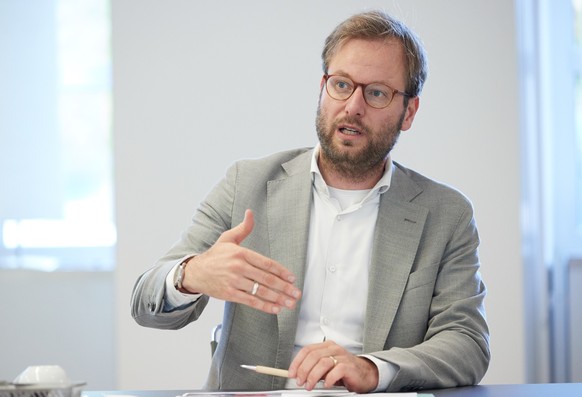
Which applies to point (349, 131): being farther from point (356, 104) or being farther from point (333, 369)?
point (333, 369)

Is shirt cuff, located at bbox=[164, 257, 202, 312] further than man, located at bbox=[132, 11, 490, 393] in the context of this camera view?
No

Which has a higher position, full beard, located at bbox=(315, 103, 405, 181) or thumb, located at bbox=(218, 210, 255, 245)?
full beard, located at bbox=(315, 103, 405, 181)

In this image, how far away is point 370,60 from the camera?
93.7 inches

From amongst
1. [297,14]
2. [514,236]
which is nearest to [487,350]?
[514,236]

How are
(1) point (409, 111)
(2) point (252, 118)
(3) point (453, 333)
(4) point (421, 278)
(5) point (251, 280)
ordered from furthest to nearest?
(2) point (252, 118)
(1) point (409, 111)
(4) point (421, 278)
(3) point (453, 333)
(5) point (251, 280)

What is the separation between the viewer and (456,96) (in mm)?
4145

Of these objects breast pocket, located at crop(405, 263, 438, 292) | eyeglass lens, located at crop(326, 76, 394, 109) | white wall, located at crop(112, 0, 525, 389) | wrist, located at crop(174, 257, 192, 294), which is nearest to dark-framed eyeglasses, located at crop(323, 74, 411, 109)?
eyeglass lens, located at crop(326, 76, 394, 109)

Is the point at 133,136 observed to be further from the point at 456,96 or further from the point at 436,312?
the point at 436,312

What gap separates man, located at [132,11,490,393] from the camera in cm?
214

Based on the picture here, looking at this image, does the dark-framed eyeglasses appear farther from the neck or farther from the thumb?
the thumb

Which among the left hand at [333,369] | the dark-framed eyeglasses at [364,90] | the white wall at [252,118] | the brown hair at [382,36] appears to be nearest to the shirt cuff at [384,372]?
the left hand at [333,369]

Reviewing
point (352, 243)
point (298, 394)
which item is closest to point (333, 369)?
point (298, 394)

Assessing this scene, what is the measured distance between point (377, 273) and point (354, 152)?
346 millimetres

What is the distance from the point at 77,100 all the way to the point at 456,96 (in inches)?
81.4
